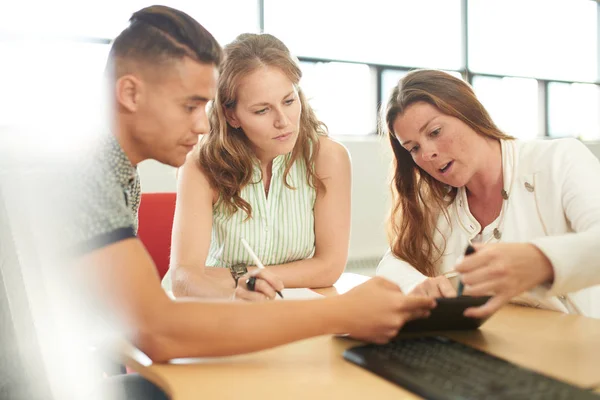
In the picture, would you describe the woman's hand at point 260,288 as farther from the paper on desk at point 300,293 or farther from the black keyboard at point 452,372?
the black keyboard at point 452,372

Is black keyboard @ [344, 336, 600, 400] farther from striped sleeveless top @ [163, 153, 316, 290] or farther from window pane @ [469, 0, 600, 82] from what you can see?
window pane @ [469, 0, 600, 82]

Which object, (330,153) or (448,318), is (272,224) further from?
(448,318)

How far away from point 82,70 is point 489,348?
9.24 ft

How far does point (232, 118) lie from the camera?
72.8 inches

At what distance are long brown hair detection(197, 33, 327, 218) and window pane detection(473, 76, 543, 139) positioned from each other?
354cm

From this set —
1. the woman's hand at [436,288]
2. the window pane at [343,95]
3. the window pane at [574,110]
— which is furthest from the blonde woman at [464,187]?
the window pane at [574,110]

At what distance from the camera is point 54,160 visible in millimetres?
897

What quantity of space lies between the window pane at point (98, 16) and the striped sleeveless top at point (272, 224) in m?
1.16

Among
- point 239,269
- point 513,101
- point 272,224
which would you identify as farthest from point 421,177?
point 513,101

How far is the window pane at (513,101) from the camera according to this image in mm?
5031

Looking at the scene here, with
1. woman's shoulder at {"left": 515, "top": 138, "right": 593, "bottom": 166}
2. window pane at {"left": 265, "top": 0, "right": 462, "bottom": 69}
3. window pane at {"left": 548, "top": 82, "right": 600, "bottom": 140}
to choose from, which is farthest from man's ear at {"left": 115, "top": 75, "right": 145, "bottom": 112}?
window pane at {"left": 548, "top": 82, "right": 600, "bottom": 140}

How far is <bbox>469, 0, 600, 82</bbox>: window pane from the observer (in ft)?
16.2

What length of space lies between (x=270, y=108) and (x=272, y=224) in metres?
0.38

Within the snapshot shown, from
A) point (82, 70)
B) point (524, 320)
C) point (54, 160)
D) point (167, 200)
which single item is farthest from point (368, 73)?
point (54, 160)
